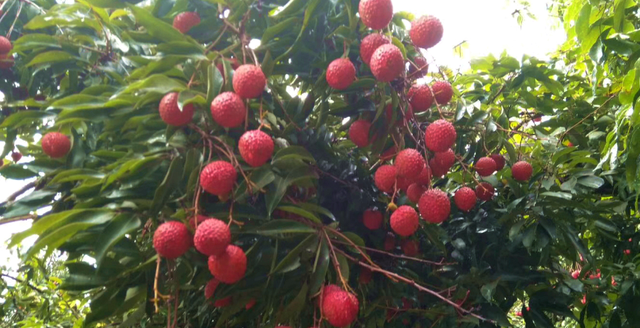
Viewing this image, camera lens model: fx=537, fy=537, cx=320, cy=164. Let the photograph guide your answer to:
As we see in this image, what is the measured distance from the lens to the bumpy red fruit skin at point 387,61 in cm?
118

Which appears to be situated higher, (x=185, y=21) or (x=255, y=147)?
(x=185, y=21)

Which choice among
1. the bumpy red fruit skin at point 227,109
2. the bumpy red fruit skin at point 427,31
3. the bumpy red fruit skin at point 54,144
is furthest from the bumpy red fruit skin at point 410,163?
the bumpy red fruit skin at point 54,144

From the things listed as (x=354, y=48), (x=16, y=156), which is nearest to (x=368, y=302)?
(x=354, y=48)

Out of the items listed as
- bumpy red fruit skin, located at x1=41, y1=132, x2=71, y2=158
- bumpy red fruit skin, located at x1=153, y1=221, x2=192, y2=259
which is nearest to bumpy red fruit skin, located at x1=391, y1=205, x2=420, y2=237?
bumpy red fruit skin, located at x1=153, y1=221, x2=192, y2=259

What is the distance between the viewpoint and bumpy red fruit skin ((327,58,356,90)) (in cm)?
124

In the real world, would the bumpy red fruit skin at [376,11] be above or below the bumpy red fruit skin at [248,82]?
above

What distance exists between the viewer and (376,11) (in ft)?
3.89

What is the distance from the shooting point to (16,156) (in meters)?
2.24

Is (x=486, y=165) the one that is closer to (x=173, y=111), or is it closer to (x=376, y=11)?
(x=376, y=11)

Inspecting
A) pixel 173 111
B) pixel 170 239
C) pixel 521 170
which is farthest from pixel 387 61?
pixel 521 170

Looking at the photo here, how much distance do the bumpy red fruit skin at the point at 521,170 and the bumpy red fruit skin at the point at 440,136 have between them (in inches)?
18.3

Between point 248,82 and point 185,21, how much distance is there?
1.16 ft

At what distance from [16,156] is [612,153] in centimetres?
221

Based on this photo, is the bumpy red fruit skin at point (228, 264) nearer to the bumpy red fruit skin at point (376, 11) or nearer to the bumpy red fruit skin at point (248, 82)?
the bumpy red fruit skin at point (248, 82)
